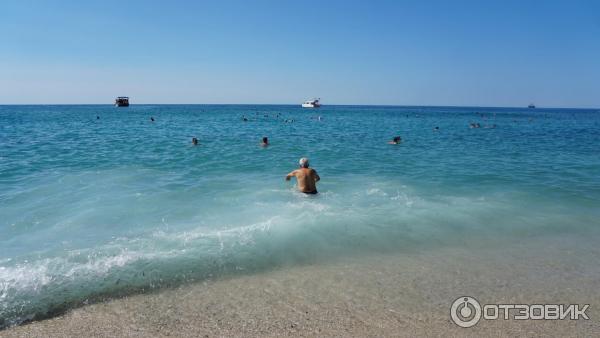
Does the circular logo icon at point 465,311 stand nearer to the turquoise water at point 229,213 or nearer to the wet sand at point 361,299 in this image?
the wet sand at point 361,299

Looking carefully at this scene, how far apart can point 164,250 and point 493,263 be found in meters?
6.19

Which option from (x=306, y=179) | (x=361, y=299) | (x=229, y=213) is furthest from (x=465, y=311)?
(x=306, y=179)

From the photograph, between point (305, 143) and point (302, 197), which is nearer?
point (302, 197)

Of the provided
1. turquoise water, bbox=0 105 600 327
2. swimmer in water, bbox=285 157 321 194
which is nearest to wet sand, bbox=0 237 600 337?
turquoise water, bbox=0 105 600 327

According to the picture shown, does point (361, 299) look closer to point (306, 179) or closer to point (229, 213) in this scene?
point (229, 213)

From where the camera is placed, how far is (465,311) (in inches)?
199

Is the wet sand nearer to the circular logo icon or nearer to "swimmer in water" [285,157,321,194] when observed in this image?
the circular logo icon

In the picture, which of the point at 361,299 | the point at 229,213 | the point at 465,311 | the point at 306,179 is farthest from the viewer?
the point at 306,179

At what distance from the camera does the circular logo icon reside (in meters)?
4.82

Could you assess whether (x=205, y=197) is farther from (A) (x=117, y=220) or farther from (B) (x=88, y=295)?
(B) (x=88, y=295)

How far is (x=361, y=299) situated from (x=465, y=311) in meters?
1.45

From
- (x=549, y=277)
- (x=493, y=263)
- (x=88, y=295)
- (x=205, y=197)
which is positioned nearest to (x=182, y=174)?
(x=205, y=197)

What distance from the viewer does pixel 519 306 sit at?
5172mm

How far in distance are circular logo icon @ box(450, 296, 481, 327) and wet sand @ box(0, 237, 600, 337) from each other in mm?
92
